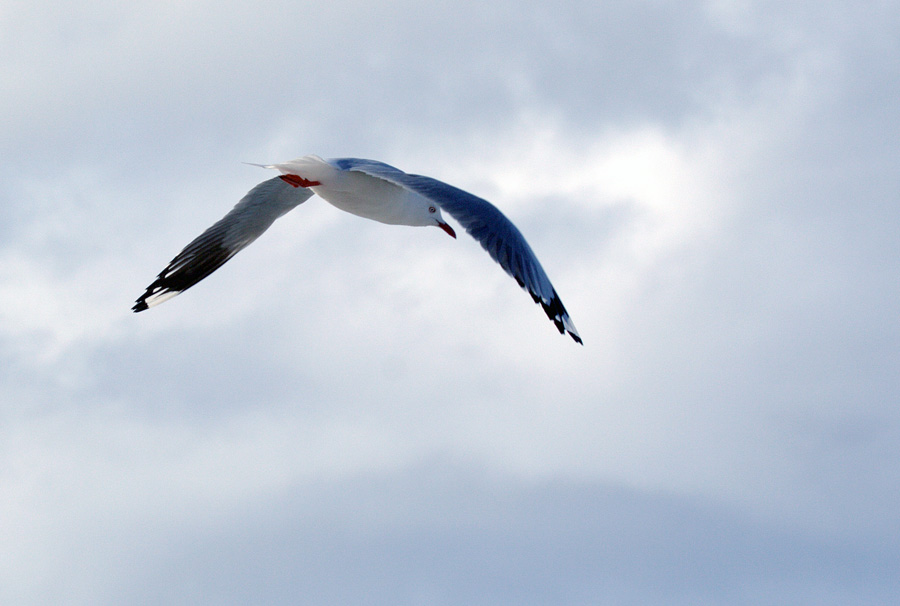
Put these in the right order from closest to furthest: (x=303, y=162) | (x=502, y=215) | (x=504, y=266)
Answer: (x=504, y=266), (x=502, y=215), (x=303, y=162)

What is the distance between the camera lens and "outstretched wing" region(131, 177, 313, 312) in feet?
31.1

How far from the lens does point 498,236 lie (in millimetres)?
7176

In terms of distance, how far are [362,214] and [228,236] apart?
156cm

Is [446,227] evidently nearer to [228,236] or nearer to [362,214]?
[362,214]

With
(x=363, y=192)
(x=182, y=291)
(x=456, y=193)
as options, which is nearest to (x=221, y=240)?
(x=182, y=291)

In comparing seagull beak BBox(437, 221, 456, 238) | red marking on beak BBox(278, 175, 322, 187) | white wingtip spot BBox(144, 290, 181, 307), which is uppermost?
seagull beak BBox(437, 221, 456, 238)

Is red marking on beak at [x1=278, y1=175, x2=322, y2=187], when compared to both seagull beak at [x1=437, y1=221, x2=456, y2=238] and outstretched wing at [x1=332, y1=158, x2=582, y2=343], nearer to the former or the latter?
outstretched wing at [x1=332, y1=158, x2=582, y2=343]

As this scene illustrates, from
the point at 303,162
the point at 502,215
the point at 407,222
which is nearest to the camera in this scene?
the point at 502,215

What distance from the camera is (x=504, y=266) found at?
6.89 meters

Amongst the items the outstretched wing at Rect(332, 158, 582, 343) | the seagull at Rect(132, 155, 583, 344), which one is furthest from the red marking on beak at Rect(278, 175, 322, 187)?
the outstretched wing at Rect(332, 158, 582, 343)

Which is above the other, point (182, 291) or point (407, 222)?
point (407, 222)

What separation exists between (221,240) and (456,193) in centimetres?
308

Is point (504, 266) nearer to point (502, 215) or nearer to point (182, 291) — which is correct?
point (502, 215)

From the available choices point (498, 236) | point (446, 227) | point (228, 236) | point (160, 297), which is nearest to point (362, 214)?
point (446, 227)
